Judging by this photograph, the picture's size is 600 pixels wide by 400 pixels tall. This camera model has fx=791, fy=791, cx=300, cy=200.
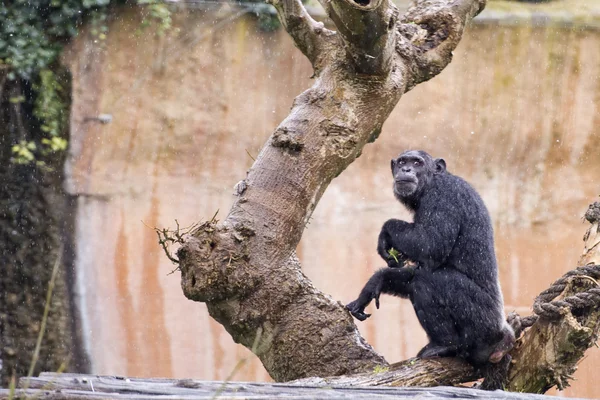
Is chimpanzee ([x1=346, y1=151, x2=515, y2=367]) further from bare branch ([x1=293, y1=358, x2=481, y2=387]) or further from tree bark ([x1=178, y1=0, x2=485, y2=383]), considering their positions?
tree bark ([x1=178, y1=0, x2=485, y2=383])

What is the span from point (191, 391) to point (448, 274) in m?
2.80

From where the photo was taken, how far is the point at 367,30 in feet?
17.5

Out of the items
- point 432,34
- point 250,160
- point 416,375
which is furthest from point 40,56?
point 416,375

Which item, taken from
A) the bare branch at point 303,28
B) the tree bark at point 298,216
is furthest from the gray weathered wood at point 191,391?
the bare branch at point 303,28

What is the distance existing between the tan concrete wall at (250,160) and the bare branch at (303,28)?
17.3 ft

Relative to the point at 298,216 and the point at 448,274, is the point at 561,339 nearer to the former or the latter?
the point at 448,274

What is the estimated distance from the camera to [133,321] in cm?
1130

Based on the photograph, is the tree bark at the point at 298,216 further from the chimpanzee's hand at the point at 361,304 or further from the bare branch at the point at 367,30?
the chimpanzee's hand at the point at 361,304

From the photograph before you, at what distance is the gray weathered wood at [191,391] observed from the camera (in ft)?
12.9

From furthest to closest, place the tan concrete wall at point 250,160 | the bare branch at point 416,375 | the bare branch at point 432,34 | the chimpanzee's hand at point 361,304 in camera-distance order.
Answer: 1. the tan concrete wall at point 250,160
2. the bare branch at point 432,34
3. the chimpanzee's hand at point 361,304
4. the bare branch at point 416,375

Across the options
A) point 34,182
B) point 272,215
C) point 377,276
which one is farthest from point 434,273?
point 34,182

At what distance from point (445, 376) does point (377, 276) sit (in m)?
0.94

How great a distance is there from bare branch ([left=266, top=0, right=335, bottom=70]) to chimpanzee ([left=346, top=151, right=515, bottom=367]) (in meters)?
1.32

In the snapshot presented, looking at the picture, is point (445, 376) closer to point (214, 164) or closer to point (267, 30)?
point (214, 164)
